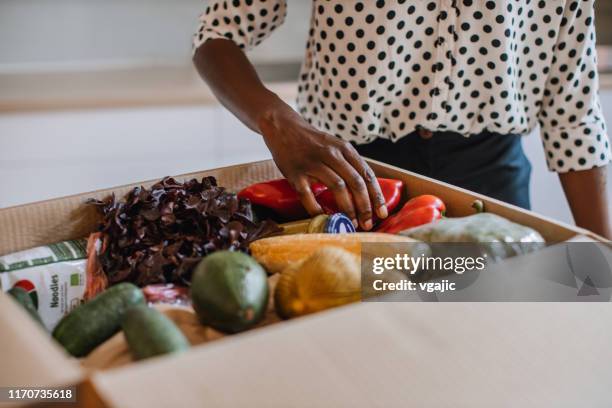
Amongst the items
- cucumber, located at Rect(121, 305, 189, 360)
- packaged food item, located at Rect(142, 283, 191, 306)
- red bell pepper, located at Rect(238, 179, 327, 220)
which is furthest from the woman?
cucumber, located at Rect(121, 305, 189, 360)

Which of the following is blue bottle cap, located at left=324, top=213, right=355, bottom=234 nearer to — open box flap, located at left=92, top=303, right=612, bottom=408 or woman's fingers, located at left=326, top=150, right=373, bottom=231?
woman's fingers, located at left=326, top=150, right=373, bottom=231

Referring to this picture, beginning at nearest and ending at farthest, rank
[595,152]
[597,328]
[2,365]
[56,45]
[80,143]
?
[2,365] → [597,328] → [595,152] → [80,143] → [56,45]

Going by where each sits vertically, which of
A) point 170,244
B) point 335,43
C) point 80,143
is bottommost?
point 80,143

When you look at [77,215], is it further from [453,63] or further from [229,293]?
[453,63]

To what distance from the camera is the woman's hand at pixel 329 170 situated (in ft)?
2.92

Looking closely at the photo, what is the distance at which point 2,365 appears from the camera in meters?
0.50

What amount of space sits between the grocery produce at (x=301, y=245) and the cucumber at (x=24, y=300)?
0.78 ft

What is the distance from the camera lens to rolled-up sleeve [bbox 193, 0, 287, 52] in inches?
47.8

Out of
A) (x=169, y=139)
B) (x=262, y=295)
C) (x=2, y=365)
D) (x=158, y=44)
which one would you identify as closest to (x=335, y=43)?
(x=262, y=295)

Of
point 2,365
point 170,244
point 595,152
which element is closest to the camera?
point 2,365

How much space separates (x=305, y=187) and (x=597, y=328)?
397 millimetres

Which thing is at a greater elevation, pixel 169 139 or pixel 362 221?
pixel 362 221

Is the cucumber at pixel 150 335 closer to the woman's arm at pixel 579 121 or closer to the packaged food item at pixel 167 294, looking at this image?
the packaged food item at pixel 167 294

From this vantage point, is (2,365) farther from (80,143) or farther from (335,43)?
(80,143)
